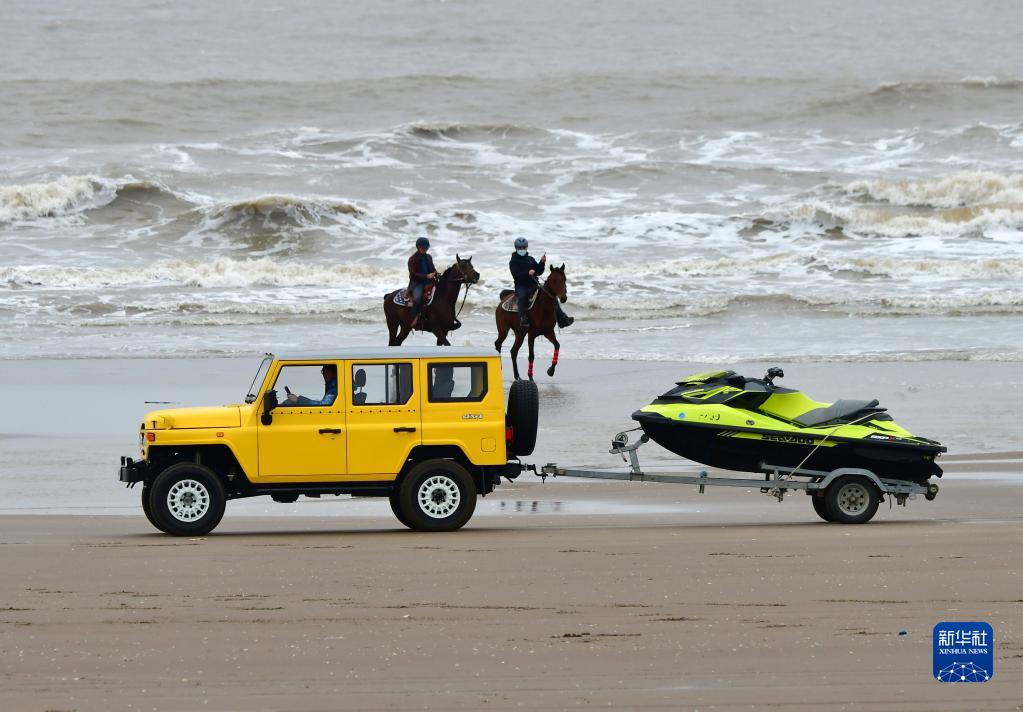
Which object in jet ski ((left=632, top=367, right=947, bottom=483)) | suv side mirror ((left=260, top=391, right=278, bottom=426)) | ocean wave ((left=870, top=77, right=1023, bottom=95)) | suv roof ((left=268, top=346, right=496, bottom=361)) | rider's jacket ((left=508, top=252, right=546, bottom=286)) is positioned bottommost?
jet ski ((left=632, top=367, right=947, bottom=483))

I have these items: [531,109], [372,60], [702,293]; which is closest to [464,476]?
[702,293]

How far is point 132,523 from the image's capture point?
35.1ft

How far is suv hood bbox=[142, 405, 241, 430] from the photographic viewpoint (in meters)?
9.93

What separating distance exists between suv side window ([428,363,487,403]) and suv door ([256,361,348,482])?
25.8 inches

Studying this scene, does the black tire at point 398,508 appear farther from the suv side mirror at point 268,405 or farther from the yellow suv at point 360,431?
the suv side mirror at point 268,405

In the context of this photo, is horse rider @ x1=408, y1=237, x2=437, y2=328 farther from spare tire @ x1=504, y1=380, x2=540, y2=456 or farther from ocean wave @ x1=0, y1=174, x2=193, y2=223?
ocean wave @ x1=0, y1=174, x2=193, y2=223

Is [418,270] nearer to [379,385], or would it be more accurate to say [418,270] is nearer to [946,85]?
[379,385]

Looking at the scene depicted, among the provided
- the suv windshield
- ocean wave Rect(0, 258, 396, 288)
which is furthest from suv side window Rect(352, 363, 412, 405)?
ocean wave Rect(0, 258, 396, 288)

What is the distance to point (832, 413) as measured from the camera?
10625mm

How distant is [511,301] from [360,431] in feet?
35.2

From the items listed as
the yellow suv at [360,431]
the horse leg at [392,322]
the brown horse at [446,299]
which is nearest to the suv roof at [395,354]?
the yellow suv at [360,431]

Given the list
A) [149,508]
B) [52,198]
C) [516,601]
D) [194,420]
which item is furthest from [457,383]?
[52,198]

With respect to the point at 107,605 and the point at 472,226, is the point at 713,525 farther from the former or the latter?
the point at 472,226

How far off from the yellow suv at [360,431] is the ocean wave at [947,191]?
3346 cm
